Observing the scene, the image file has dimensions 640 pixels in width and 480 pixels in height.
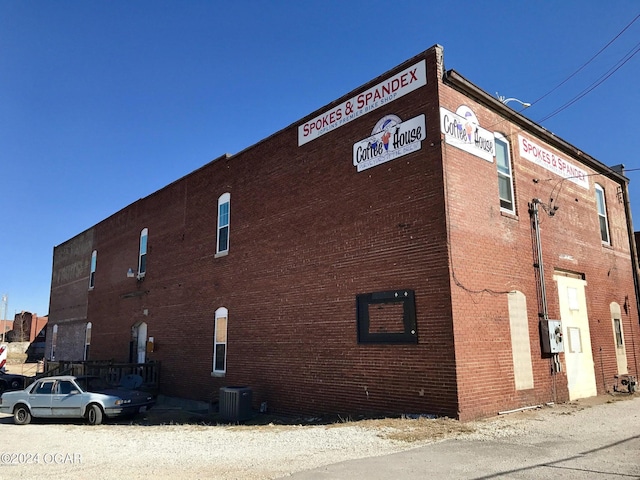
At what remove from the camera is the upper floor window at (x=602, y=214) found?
60.8ft

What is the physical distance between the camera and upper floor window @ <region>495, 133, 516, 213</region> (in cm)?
1364

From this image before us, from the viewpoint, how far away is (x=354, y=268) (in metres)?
13.1

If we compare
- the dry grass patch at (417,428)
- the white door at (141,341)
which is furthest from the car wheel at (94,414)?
the dry grass patch at (417,428)

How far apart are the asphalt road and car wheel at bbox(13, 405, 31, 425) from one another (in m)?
12.0

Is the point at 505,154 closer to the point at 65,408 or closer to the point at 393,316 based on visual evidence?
the point at 393,316

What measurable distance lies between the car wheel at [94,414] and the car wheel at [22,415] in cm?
210

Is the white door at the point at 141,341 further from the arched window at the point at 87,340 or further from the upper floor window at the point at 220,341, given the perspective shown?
the arched window at the point at 87,340

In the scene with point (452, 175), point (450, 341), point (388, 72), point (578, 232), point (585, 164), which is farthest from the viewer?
point (585, 164)

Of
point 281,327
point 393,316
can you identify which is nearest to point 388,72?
point 393,316

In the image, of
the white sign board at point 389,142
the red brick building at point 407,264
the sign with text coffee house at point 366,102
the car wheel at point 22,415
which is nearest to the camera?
the red brick building at point 407,264

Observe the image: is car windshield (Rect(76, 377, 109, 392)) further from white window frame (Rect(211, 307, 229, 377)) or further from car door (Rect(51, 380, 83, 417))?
white window frame (Rect(211, 307, 229, 377))

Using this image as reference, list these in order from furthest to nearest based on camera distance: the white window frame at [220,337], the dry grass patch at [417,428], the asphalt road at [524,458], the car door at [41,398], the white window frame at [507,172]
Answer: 1. the white window frame at [220,337]
2. the car door at [41,398]
3. the white window frame at [507,172]
4. the dry grass patch at [417,428]
5. the asphalt road at [524,458]

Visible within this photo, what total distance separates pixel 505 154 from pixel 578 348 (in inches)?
245

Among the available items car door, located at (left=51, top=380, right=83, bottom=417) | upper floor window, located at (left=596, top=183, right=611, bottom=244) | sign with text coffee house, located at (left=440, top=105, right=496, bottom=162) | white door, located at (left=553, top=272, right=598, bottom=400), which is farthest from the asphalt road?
car door, located at (left=51, top=380, right=83, bottom=417)
